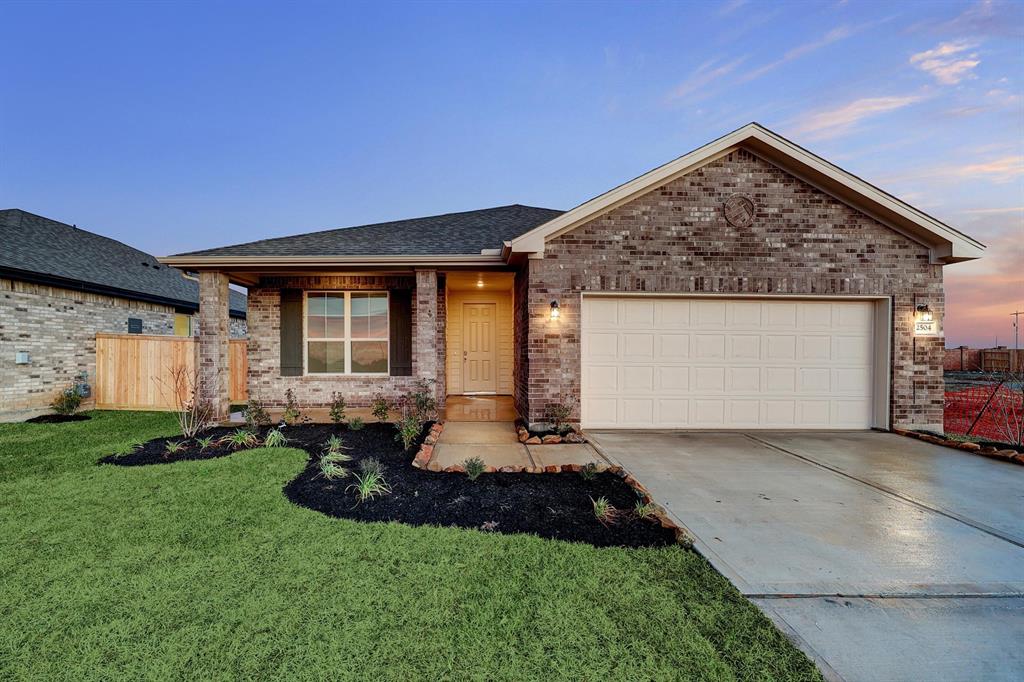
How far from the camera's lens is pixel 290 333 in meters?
8.91

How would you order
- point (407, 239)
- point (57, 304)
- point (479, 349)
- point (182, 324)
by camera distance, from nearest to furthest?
point (407, 239), point (57, 304), point (479, 349), point (182, 324)

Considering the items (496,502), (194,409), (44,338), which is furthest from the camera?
(44,338)

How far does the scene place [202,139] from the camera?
17.1 metres

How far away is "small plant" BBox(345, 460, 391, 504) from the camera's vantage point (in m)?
4.01

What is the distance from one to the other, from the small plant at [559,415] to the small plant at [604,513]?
8.96 feet

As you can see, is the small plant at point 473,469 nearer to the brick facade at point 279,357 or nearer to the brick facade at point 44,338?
the brick facade at point 279,357

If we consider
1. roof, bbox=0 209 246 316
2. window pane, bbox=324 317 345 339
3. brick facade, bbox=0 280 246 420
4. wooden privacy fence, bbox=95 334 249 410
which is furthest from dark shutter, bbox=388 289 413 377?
brick facade, bbox=0 280 246 420

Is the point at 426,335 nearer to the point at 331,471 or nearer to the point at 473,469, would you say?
the point at 331,471

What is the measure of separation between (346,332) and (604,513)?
23.9ft

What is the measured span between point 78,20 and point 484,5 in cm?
1303

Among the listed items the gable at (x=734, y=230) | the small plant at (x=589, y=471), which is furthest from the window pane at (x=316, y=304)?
the small plant at (x=589, y=471)

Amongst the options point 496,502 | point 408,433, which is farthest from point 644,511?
point 408,433

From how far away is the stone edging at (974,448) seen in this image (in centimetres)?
545

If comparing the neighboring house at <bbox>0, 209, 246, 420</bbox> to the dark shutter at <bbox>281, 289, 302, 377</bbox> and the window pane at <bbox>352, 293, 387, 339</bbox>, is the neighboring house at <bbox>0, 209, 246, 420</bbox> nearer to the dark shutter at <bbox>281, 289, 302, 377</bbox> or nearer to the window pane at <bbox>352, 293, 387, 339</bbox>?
the dark shutter at <bbox>281, 289, 302, 377</bbox>
